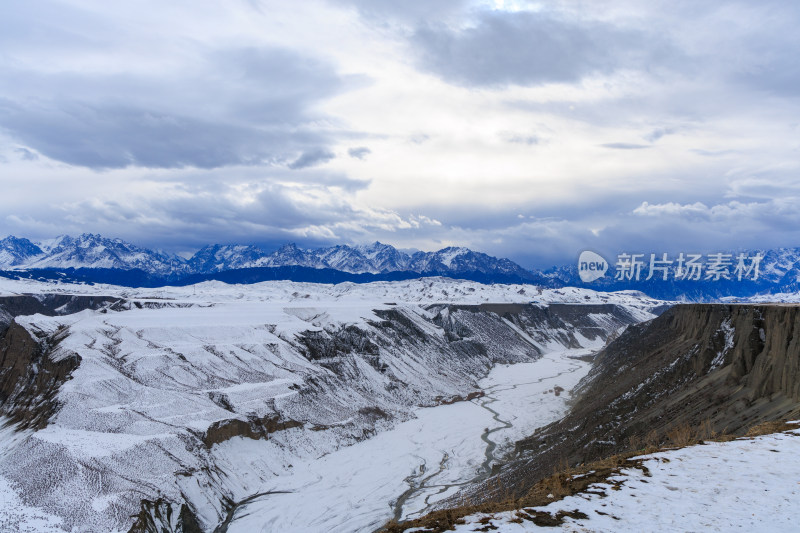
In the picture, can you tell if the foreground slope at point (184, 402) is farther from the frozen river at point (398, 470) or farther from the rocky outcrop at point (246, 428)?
the frozen river at point (398, 470)

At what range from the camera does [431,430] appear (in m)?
68.1

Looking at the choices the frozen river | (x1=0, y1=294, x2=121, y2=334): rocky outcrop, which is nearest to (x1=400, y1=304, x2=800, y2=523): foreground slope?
the frozen river

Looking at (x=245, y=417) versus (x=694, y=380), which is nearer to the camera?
(x=694, y=380)

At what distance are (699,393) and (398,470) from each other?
29.1 meters

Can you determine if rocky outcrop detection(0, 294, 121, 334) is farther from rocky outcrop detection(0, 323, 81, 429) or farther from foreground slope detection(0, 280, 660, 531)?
rocky outcrop detection(0, 323, 81, 429)

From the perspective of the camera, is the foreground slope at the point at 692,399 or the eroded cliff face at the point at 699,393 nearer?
the foreground slope at the point at 692,399

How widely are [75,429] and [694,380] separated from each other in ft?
181

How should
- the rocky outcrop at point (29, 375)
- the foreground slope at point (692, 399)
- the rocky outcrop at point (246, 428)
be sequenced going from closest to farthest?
1. the foreground slope at point (692, 399)
2. the rocky outcrop at point (29, 375)
3. the rocky outcrop at point (246, 428)

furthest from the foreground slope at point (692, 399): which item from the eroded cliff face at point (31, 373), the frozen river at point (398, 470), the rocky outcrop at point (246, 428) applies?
the eroded cliff face at point (31, 373)

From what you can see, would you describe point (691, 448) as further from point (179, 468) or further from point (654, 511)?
point (179, 468)

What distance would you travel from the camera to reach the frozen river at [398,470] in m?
39.9

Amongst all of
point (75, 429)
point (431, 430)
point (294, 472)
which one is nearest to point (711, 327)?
point (431, 430)

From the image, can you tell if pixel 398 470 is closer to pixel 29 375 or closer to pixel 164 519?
pixel 164 519

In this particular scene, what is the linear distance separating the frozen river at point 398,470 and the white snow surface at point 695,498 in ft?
85.8
